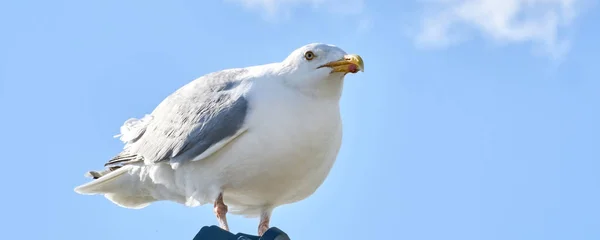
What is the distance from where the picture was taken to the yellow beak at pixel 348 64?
21.2 feet

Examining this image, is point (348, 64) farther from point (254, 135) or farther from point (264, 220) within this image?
point (264, 220)

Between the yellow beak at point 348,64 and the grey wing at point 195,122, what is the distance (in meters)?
0.60

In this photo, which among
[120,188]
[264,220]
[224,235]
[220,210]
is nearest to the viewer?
[224,235]

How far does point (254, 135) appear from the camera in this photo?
21.4 feet

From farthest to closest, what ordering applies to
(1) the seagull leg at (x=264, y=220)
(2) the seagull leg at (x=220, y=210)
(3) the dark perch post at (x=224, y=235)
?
(1) the seagull leg at (x=264, y=220), (2) the seagull leg at (x=220, y=210), (3) the dark perch post at (x=224, y=235)

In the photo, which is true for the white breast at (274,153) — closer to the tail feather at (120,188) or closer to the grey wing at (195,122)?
the grey wing at (195,122)

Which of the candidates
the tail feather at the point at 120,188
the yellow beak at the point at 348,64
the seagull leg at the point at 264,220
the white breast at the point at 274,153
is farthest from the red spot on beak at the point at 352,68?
the tail feather at the point at 120,188

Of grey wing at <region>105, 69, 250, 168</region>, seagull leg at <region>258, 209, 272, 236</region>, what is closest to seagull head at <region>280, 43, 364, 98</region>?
grey wing at <region>105, 69, 250, 168</region>

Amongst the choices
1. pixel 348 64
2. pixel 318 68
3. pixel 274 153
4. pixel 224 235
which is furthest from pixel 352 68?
pixel 224 235

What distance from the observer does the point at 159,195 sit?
24.5 ft

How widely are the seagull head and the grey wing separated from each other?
35cm

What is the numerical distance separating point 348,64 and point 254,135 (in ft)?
2.50

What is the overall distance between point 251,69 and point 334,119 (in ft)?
2.34

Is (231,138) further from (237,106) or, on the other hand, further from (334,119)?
(334,119)
